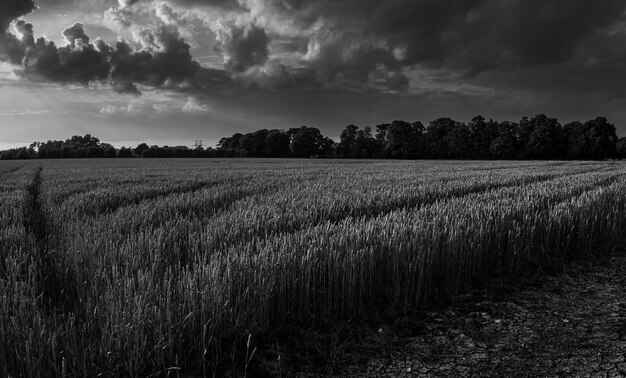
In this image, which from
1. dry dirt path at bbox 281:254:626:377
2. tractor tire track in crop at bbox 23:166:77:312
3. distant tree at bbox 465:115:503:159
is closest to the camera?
dry dirt path at bbox 281:254:626:377

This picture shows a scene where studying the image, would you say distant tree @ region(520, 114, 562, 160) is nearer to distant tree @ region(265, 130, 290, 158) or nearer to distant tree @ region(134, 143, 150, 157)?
distant tree @ region(265, 130, 290, 158)

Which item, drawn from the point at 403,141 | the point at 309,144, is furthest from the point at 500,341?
the point at 309,144

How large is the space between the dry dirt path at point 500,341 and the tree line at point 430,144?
105487 mm

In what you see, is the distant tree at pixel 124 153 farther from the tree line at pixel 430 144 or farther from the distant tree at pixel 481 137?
the distant tree at pixel 481 137

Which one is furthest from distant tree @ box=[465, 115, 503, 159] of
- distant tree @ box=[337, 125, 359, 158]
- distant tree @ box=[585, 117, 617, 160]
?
distant tree @ box=[337, 125, 359, 158]

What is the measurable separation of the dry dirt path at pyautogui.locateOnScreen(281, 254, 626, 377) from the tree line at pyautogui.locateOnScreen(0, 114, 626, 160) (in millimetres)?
105487

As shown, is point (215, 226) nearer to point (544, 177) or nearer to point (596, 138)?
point (544, 177)

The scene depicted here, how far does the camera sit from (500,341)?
336 cm

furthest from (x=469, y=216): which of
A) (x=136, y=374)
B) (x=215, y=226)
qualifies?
(x=136, y=374)

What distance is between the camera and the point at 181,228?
5.66 meters

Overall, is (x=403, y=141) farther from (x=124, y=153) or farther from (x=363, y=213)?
(x=363, y=213)

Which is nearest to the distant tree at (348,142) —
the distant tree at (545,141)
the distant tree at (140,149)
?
the distant tree at (545,141)

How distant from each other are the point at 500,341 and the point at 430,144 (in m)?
116

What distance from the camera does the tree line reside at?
10062 centimetres
